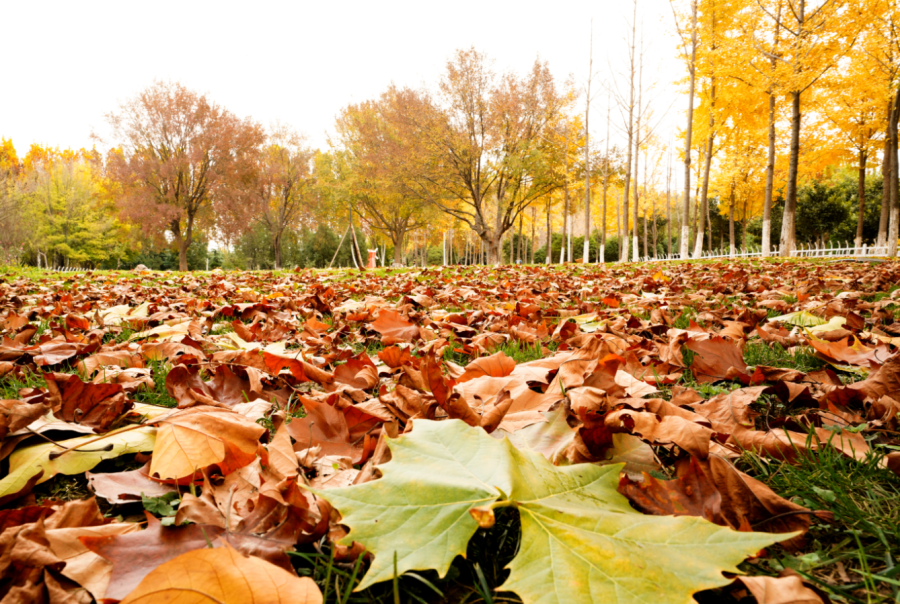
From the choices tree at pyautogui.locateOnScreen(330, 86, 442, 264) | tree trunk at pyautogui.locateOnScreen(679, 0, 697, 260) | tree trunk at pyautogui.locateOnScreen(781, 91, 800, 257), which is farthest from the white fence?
tree at pyautogui.locateOnScreen(330, 86, 442, 264)

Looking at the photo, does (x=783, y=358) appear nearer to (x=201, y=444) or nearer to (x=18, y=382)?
(x=201, y=444)

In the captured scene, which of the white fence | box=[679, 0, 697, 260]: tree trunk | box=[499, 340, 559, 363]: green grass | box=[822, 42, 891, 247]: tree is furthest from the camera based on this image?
box=[679, 0, 697, 260]: tree trunk

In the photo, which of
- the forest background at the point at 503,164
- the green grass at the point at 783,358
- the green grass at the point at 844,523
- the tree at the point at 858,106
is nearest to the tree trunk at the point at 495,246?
the forest background at the point at 503,164

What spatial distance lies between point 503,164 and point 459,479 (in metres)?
23.6

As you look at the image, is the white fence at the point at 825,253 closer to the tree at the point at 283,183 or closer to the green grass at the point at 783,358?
the green grass at the point at 783,358

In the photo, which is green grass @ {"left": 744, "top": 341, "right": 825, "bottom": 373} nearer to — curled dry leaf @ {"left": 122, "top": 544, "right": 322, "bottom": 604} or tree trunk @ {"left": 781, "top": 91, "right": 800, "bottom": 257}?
curled dry leaf @ {"left": 122, "top": 544, "right": 322, "bottom": 604}

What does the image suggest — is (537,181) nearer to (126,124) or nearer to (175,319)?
(175,319)

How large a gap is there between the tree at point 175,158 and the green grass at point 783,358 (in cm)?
3274

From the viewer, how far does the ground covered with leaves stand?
1.93 feet

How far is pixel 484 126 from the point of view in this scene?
75.7 ft

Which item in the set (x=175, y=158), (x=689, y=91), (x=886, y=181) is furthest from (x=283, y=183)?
(x=886, y=181)

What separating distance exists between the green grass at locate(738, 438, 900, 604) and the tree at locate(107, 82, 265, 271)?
109ft

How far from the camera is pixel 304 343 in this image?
2.30 meters

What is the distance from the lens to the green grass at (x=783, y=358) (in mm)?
1778
